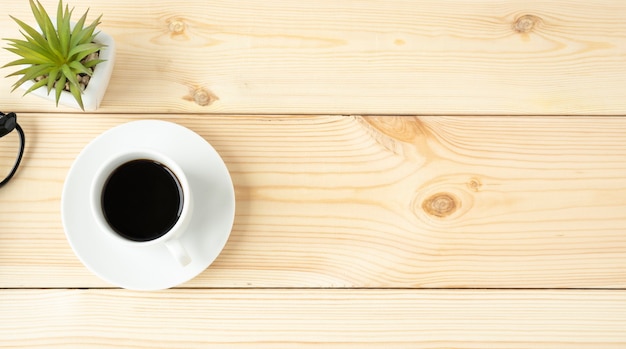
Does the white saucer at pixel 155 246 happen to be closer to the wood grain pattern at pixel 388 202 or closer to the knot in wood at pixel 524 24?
the wood grain pattern at pixel 388 202

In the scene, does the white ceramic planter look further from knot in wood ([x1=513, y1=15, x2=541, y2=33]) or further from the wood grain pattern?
knot in wood ([x1=513, y1=15, x2=541, y2=33])

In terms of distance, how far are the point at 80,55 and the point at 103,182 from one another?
0.45 ft

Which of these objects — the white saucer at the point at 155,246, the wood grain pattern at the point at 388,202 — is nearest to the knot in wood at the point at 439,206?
the wood grain pattern at the point at 388,202

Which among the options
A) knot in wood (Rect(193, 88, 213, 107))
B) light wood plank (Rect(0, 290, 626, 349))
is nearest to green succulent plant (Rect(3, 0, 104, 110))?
knot in wood (Rect(193, 88, 213, 107))

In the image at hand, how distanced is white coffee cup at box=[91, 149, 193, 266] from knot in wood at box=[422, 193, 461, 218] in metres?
0.27

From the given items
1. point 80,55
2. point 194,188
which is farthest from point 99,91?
point 194,188

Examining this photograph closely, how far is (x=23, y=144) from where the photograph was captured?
688 millimetres

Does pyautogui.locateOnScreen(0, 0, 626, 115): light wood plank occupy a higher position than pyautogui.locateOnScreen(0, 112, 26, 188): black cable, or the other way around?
pyautogui.locateOnScreen(0, 0, 626, 115): light wood plank

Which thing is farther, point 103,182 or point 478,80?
point 478,80

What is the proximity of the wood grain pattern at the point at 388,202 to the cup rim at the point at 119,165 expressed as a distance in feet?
0.30

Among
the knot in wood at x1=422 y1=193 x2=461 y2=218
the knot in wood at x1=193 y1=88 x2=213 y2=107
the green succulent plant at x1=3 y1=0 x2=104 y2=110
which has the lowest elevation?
the knot in wood at x1=422 y1=193 x2=461 y2=218

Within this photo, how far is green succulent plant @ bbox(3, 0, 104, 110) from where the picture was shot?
627 millimetres

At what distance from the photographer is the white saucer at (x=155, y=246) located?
0.66 metres

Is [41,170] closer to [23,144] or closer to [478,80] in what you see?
[23,144]
